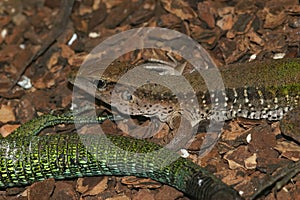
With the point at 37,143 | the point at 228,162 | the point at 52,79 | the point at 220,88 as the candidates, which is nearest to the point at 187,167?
the point at 228,162

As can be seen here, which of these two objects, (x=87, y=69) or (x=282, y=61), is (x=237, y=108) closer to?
(x=282, y=61)

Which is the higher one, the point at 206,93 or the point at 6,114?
the point at 206,93

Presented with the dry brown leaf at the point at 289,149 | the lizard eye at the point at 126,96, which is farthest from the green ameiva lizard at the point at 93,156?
the lizard eye at the point at 126,96

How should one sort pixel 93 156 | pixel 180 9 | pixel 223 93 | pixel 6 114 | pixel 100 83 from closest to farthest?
pixel 93 156, pixel 223 93, pixel 100 83, pixel 6 114, pixel 180 9

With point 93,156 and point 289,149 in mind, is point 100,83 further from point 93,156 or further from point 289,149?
point 289,149

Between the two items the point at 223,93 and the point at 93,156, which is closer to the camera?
the point at 93,156

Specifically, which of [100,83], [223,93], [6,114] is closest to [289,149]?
[223,93]

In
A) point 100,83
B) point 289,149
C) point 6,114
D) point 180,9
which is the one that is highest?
point 180,9

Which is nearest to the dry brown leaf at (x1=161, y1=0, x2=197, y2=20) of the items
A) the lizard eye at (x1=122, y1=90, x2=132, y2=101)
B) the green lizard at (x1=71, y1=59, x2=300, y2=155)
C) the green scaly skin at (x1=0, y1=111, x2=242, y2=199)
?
the green lizard at (x1=71, y1=59, x2=300, y2=155)
